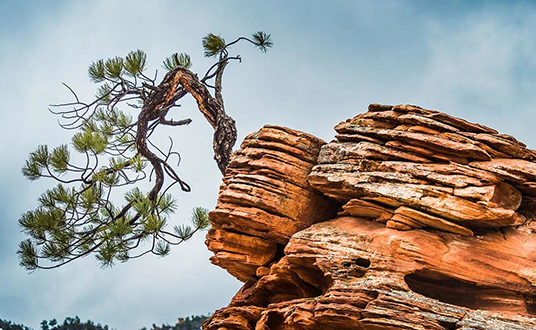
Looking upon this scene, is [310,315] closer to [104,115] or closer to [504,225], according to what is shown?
[504,225]

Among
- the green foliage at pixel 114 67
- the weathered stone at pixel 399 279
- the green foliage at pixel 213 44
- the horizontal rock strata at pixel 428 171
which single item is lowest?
the weathered stone at pixel 399 279

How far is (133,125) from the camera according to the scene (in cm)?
1147

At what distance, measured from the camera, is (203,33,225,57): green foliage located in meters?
11.8

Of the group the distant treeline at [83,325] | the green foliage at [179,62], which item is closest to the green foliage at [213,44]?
the green foliage at [179,62]

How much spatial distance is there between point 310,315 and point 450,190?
7.87ft

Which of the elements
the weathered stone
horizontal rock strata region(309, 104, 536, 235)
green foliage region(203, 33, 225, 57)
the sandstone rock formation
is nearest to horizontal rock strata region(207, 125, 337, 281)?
the sandstone rock formation

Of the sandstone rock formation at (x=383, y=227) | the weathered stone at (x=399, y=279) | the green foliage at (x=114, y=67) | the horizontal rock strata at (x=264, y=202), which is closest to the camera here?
the weathered stone at (x=399, y=279)

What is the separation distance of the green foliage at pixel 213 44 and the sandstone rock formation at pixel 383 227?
3.28m

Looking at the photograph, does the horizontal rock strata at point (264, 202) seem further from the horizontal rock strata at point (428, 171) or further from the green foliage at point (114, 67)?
the green foliage at point (114, 67)

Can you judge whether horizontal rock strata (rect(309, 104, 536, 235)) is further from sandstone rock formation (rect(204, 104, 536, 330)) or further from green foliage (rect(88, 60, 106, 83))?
green foliage (rect(88, 60, 106, 83))

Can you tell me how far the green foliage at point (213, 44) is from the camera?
1180cm

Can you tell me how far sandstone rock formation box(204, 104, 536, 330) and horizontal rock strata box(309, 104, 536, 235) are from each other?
0.05 ft

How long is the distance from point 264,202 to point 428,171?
2.29 meters

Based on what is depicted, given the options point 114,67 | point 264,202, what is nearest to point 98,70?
point 114,67
